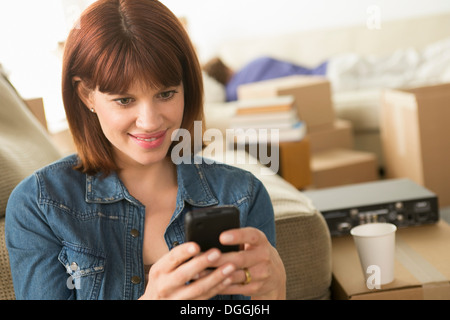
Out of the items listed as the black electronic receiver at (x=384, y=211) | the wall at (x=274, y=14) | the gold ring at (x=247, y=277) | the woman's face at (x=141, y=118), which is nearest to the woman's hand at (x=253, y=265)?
the gold ring at (x=247, y=277)

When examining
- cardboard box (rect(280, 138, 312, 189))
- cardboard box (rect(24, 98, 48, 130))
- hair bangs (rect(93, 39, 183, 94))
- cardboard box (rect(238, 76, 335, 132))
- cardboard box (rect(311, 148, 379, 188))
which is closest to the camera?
hair bangs (rect(93, 39, 183, 94))

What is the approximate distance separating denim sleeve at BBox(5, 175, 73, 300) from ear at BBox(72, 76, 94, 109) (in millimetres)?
154

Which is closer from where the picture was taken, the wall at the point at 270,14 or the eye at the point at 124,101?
the eye at the point at 124,101

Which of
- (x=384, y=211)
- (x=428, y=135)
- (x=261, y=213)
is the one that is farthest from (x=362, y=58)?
(x=261, y=213)

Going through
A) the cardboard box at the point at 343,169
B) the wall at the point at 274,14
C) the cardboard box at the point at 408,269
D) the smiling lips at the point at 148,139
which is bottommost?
the cardboard box at the point at 343,169

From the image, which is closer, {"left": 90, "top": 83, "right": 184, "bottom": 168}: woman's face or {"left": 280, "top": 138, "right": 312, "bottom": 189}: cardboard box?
{"left": 90, "top": 83, "right": 184, "bottom": 168}: woman's face

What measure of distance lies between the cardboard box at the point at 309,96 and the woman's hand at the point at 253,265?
1948 mm

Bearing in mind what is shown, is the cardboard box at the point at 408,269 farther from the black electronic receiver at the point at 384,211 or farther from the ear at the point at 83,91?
the ear at the point at 83,91

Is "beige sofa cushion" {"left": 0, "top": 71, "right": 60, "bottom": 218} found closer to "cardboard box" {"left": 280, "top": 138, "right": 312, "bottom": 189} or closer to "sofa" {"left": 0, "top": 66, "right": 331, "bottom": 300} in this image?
"sofa" {"left": 0, "top": 66, "right": 331, "bottom": 300}

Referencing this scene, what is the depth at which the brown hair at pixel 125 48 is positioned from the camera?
2.64 feet

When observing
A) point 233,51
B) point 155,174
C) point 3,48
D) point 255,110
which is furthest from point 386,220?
point 233,51

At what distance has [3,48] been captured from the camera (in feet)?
6.91

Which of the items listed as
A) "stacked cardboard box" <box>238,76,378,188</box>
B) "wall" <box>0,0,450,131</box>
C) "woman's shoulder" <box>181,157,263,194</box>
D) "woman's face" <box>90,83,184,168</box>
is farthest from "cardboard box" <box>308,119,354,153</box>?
"woman's face" <box>90,83,184,168</box>

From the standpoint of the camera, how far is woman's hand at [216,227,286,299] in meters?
0.71
